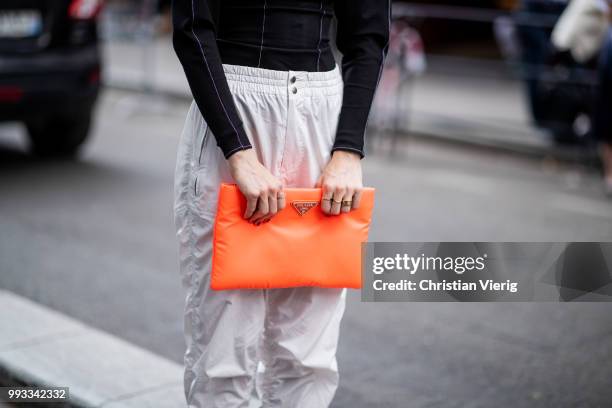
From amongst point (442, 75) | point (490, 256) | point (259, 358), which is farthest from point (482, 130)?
point (259, 358)

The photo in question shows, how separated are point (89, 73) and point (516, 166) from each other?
4.07 m

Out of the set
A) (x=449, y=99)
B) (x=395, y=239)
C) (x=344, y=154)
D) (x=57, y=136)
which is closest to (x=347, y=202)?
(x=344, y=154)

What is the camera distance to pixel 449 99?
467 inches

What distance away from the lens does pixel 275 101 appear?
8.14 ft

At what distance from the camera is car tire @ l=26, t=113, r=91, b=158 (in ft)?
25.6

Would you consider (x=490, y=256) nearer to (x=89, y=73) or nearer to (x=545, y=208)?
(x=545, y=208)

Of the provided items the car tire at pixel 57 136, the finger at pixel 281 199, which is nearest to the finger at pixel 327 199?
the finger at pixel 281 199

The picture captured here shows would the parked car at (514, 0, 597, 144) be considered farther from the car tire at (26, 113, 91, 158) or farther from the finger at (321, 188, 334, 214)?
the finger at (321, 188, 334, 214)

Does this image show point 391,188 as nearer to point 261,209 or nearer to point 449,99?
point 449,99

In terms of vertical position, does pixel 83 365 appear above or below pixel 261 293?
below

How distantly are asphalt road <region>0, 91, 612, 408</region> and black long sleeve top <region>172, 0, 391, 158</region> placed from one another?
1.48m

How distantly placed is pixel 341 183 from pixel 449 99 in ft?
31.5

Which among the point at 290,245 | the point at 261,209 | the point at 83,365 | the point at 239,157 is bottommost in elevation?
the point at 83,365

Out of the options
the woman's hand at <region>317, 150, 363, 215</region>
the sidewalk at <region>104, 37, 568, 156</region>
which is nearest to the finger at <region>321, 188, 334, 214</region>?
the woman's hand at <region>317, 150, 363, 215</region>
